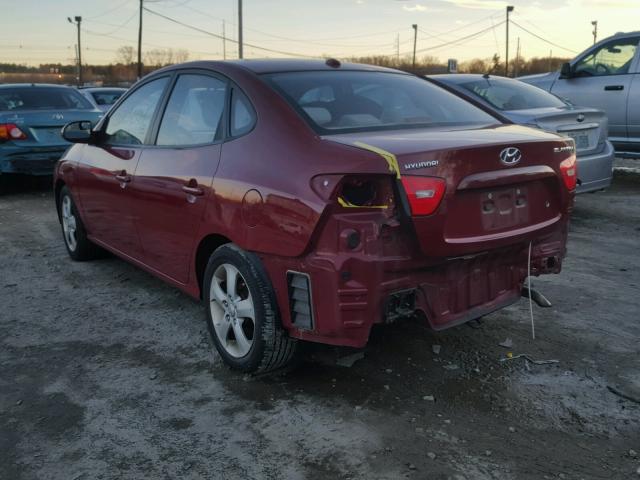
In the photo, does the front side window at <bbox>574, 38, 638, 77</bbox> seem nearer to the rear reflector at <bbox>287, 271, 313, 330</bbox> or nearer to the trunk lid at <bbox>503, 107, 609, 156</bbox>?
the trunk lid at <bbox>503, 107, 609, 156</bbox>

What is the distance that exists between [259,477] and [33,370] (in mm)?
1718

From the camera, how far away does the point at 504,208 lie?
122 inches

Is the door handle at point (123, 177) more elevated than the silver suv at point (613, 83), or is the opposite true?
the silver suv at point (613, 83)

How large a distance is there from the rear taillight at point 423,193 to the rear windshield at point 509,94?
479 centimetres

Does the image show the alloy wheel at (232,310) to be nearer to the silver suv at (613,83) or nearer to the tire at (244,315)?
the tire at (244,315)

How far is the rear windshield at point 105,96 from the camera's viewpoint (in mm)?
15779

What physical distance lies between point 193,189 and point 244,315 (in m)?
0.77

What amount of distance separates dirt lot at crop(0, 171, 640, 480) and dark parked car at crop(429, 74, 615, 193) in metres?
2.30

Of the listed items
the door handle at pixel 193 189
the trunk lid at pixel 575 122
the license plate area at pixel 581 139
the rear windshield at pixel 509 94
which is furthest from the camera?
the rear windshield at pixel 509 94

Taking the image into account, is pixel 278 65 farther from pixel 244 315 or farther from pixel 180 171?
pixel 244 315

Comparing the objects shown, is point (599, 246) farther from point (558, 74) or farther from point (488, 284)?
point (558, 74)

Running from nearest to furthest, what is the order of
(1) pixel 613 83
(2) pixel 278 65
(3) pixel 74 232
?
(2) pixel 278 65 → (3) pixel 74 232 → (1) pixel 613 83

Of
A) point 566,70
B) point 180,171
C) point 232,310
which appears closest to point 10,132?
point 180,171

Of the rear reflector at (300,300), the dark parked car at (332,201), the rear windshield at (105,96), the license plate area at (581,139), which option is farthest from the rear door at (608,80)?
the rear windshield at (105,96)
